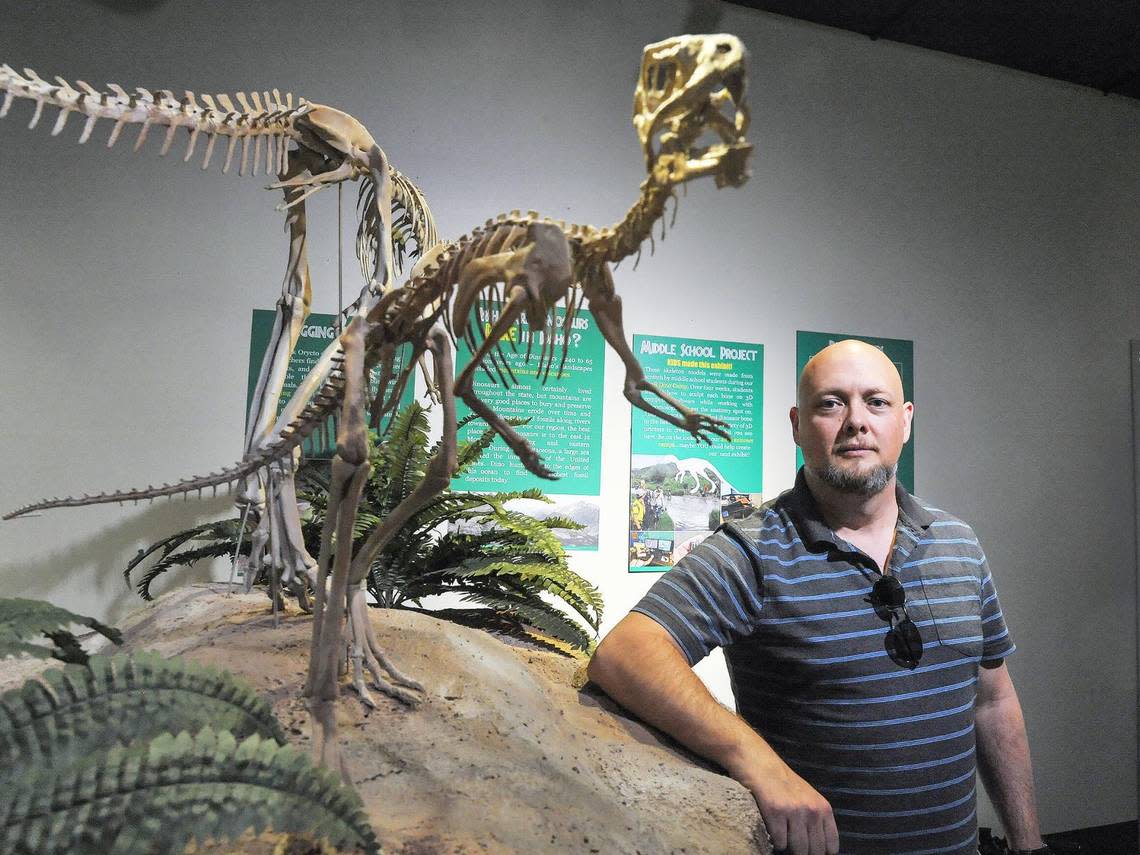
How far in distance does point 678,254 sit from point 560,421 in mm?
901

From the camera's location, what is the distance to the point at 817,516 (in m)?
1.63

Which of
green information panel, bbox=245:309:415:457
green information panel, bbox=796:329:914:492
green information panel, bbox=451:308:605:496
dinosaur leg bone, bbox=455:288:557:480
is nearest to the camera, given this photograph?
dinosaur leg bone, bbox=455:288:557:480

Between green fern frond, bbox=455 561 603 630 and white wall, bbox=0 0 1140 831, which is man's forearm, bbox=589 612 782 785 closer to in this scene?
green fern frond, bbox=455 561 603 630

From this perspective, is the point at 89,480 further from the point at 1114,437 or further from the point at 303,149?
the point at 1114,437

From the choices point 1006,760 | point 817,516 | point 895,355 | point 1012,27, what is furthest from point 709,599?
point 1012,27

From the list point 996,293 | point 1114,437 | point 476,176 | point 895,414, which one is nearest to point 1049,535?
point 1114,437

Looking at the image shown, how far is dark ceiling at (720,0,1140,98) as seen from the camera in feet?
10.2

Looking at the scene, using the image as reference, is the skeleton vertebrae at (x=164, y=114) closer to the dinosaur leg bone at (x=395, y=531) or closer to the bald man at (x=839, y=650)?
the dinosaur leg bone at (x=395, y=531)

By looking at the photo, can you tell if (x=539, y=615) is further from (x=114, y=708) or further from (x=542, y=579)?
(x=114, y=708)

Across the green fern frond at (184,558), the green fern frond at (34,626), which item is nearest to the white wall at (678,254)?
the green fern frond at (184,558)

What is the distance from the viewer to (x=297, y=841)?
3.37ft

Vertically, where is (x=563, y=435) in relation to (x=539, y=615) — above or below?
above

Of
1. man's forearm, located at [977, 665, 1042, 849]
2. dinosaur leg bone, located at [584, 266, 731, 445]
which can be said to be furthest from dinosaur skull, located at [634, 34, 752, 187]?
man's forearm, located at [977, 665, 1042, 849]

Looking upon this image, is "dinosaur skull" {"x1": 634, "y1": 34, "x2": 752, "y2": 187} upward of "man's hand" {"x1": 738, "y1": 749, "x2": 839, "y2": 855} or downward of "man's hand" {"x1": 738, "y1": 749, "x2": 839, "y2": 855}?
upward
